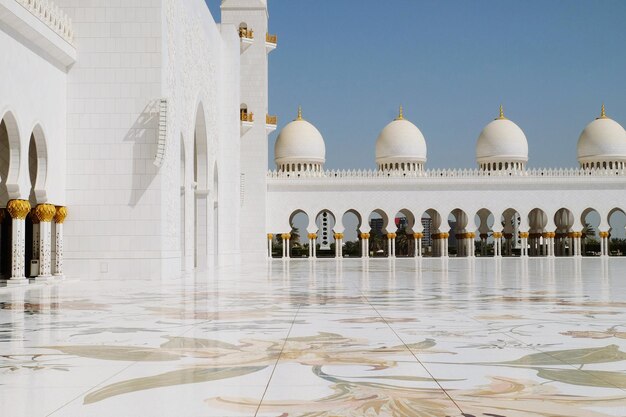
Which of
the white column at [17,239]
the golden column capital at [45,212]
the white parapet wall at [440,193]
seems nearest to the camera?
the white column at [17,239]

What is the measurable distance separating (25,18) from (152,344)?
7.05 m

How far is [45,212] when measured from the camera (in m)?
10.4

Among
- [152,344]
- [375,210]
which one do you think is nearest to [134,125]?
[152,344]

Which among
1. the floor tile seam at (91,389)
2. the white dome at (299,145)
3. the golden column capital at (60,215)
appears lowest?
the floor tile seam at (91,389)

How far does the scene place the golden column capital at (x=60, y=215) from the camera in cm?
1081

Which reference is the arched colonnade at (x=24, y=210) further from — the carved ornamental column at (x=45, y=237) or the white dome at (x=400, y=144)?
the white dome at (x=400, y=144)

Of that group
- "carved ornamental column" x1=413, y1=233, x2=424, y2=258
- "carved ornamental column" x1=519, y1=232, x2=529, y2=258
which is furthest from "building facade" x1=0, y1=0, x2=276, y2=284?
"carved ornamental column" x1=519, y1=232, x2=529, y2=258

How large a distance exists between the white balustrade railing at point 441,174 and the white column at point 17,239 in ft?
57.2

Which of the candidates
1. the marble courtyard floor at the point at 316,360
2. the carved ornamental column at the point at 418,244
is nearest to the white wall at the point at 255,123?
the carved ornamental column at the point at 418,244

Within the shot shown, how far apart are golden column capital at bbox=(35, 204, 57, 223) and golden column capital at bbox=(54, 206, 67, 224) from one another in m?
0.24

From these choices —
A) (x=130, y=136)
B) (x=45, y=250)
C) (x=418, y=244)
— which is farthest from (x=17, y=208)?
(x=418, y=244)

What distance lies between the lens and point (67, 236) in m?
11.1

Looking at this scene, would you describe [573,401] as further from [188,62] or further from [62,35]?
[188,62]

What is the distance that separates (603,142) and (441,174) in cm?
681
